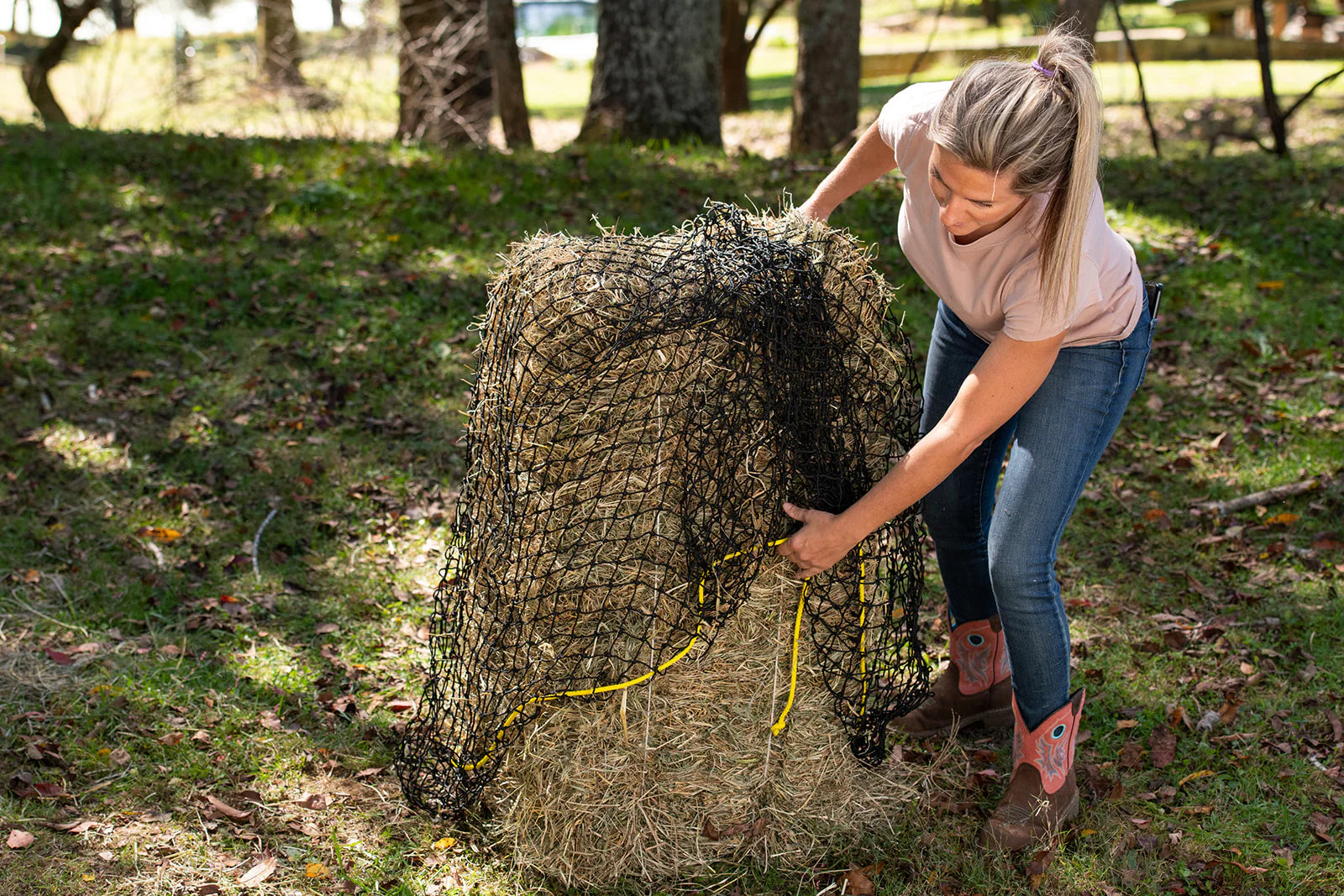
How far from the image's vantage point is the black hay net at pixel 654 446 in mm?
2805

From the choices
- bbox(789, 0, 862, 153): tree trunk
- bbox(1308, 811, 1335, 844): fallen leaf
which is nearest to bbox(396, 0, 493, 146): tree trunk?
bbox(789, 0, 862, 153): tree trunk

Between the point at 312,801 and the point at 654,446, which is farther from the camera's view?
the point at 312,801

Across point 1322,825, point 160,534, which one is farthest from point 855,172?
point 160,534

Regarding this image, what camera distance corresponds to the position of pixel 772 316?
9.14 feet

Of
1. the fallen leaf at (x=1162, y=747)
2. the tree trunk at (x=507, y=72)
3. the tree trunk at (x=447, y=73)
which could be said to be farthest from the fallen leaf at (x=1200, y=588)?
the tree trunk at (x=447, y=73)

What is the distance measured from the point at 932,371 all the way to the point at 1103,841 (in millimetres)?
1449

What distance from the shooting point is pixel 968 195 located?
8.19 ft

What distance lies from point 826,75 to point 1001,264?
706cm

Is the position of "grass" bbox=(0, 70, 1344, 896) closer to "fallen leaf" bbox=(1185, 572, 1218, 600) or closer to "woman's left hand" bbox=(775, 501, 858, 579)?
"fallen leaf" bbox=(1185, 572, 1218, 600)

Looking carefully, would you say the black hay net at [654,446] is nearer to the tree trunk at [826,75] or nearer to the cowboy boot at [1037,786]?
the cowboy boot at [1037,786]

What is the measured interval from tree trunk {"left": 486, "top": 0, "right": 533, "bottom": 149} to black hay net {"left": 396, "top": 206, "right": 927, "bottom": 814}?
6345 mm

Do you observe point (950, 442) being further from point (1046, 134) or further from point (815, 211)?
point (815, 211)

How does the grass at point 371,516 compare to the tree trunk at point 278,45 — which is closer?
the grass at point 371,516

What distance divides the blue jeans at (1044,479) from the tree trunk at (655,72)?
5.90 meters
